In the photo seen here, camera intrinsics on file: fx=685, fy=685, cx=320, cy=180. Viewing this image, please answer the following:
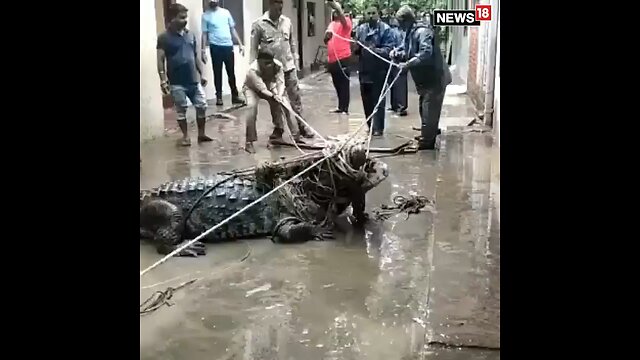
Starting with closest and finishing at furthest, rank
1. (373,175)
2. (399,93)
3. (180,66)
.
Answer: (373,175)
(180,66)
(399,93)

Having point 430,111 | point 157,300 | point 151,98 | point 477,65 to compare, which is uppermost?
point 477,65

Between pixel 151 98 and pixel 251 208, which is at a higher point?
pixel 151 98

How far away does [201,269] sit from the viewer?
136 inches

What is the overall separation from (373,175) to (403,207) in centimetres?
53

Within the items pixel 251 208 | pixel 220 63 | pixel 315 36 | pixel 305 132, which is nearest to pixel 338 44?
pixel 315 36

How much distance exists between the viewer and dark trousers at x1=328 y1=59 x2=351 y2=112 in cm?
737

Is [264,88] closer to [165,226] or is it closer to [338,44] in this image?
[338,44]

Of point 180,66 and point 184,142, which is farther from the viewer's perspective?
point 184,142

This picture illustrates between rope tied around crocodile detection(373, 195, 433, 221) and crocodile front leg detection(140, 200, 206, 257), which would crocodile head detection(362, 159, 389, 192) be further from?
crocodile front leg detection(140, 200, 206, 257)

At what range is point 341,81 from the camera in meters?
7.63

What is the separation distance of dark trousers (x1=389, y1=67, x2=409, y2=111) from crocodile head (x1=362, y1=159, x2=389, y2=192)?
108 inches

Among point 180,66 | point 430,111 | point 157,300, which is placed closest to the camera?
point 157,300

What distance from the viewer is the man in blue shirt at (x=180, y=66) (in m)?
6.18

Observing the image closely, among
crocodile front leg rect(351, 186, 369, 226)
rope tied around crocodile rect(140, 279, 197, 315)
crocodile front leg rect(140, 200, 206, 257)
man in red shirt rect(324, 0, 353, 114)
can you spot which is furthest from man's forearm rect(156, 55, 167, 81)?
rope tied around crocodile rect(140, 279, 197, 315)
